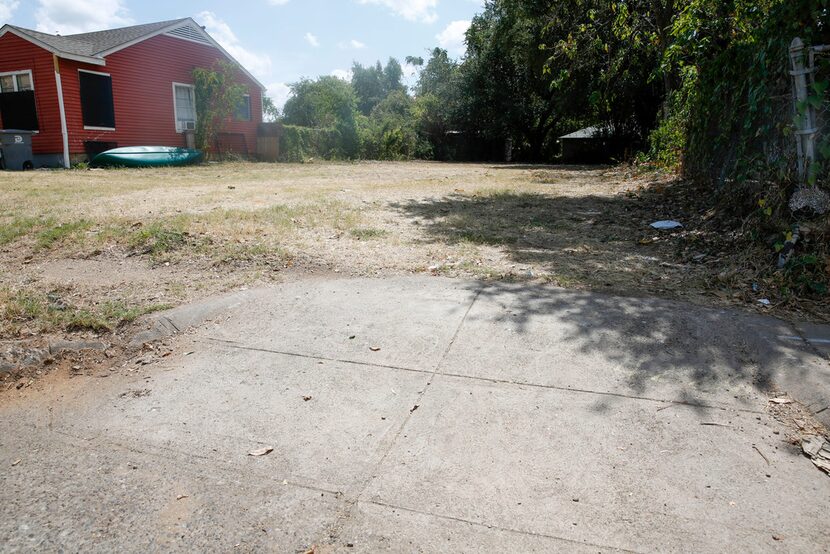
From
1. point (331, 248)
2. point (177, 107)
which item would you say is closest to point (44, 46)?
point (177, 107)

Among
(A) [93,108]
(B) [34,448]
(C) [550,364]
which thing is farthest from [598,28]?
(A) [93,108]

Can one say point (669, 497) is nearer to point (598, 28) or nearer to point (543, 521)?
point (543, 521)

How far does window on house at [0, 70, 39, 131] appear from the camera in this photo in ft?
57.4

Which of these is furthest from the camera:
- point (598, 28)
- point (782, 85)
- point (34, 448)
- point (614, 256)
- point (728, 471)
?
point (598, 28)

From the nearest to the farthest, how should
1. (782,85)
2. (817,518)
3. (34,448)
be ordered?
(817,518), (34,448), (782,85)

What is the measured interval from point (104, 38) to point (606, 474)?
2288 centimetres

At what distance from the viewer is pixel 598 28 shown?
11172mm

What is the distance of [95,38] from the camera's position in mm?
20297

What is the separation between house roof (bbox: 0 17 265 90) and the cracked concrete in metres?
17.6

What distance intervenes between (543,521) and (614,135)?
26.7 meters

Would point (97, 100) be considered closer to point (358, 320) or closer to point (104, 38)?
point (104, 38)

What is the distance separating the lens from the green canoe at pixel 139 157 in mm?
17359

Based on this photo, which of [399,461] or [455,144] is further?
[455,144]

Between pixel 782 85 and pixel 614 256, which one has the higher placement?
pixel 782 85
